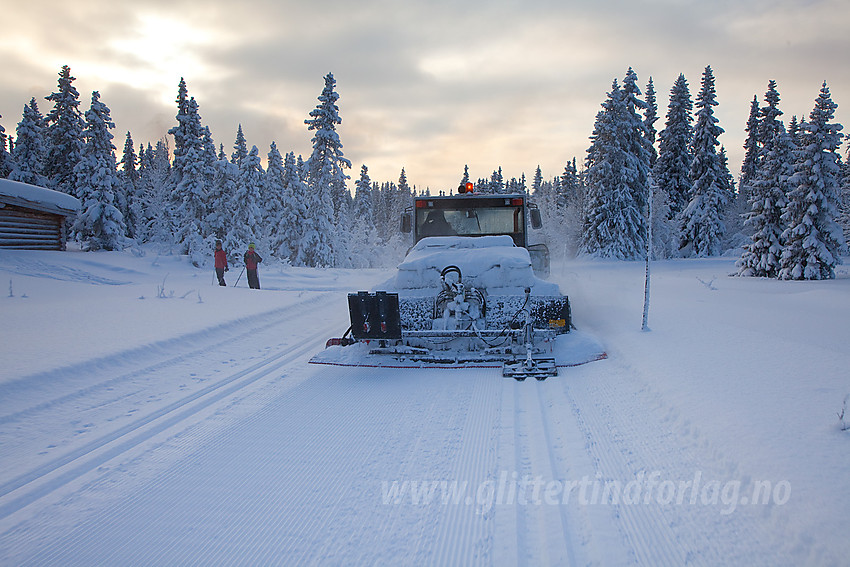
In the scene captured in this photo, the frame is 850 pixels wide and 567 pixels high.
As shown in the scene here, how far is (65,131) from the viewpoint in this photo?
108 feet

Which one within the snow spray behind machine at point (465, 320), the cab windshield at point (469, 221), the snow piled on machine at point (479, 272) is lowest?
the snow spray behind machine at point (465, 320)

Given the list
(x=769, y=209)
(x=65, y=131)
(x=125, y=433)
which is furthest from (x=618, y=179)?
(x=65, y=131)

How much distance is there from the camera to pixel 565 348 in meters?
6.67

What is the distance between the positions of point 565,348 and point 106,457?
5405mm

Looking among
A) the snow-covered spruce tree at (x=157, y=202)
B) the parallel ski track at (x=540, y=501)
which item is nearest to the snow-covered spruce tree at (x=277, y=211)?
the snow-covered spruce tree at (x=157, y=202)

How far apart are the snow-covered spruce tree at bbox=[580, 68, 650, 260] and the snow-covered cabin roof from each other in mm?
30798

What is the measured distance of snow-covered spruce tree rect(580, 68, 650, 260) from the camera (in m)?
32.7

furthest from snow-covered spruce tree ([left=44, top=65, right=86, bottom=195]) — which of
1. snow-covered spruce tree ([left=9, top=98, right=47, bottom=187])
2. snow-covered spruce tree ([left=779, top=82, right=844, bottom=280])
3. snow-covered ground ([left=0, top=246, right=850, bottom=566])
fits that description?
snow-covered spruce tree ([left=779, top=82, right=844, bottom=280])

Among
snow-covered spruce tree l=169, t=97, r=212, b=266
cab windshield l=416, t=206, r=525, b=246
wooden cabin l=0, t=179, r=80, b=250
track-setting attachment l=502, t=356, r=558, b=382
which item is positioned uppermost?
snow-covered spruce tree l=169, t=97, r=212, b=266

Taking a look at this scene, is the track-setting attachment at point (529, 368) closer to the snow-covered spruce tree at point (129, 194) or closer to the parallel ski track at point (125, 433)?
the parallel ski track at point (125, 433)

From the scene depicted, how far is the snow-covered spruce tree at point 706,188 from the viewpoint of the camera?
3516cm

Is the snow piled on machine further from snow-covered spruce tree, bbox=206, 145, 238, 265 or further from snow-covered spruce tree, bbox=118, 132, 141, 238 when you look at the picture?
snow-covered spruce tree, bbox=118, 132, 141, 238

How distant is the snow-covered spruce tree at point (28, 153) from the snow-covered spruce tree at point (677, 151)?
4800 cm

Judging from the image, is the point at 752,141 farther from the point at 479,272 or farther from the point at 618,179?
the point at 479,272
